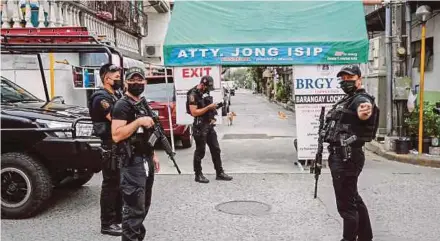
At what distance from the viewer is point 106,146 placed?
486 centimetres

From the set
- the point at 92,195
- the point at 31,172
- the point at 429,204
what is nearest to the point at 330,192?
the point at 429,204

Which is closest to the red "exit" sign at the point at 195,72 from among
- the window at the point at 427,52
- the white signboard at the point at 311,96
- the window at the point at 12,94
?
the white signboard at the point at 311,96

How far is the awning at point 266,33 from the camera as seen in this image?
833cm

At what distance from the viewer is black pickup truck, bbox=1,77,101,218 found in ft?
17.2

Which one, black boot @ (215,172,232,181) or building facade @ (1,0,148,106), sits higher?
building facade @ (1,0,148,106)

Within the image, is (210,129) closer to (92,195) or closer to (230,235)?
(92,195)

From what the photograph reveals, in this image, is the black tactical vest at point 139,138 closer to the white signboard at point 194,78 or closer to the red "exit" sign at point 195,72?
the white signboard at point 194,78

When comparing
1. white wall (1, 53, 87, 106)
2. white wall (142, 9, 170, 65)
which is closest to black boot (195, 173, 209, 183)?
white wall (1, 53, 87, 106)

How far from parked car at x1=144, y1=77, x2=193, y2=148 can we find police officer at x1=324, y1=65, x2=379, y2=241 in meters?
6.48

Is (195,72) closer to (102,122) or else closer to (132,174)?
(102,122)

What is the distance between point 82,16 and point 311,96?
27.2ft

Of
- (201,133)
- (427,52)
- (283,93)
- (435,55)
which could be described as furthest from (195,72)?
(283,93)

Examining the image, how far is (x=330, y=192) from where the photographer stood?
6.71 metres

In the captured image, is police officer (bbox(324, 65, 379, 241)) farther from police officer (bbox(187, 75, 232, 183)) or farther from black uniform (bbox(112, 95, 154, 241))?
police officer (bbox(187, 75, 232, 183))
